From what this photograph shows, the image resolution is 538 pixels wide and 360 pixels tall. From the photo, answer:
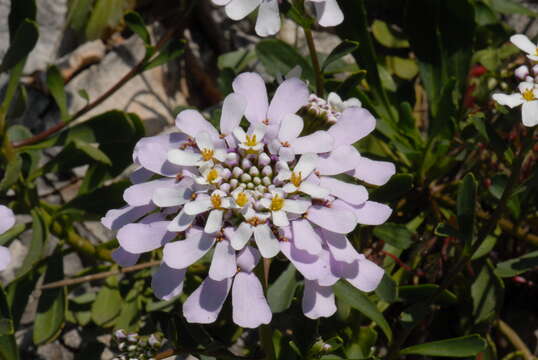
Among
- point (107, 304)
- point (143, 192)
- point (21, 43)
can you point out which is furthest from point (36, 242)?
point (143, 192)

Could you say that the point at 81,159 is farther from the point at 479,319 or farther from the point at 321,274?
the point at 479,319

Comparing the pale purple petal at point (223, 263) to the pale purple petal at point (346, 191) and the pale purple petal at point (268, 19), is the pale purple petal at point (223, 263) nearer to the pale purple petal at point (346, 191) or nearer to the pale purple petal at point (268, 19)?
the pale purple petal at point (346, 191)

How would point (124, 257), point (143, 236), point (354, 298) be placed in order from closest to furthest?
point (143, 236) < point (124, 257) < point (354, 298)

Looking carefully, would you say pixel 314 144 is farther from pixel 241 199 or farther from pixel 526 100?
pixel 526 100

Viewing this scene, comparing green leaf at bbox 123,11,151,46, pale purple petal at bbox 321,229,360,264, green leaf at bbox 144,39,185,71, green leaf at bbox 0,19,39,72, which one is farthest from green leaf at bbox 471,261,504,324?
green leaf at bbox 0,19,39,72

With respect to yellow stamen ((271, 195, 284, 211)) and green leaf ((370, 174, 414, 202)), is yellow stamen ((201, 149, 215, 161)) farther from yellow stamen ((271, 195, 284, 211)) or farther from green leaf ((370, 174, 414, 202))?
green leaf ((370, 174, 414, 202))
